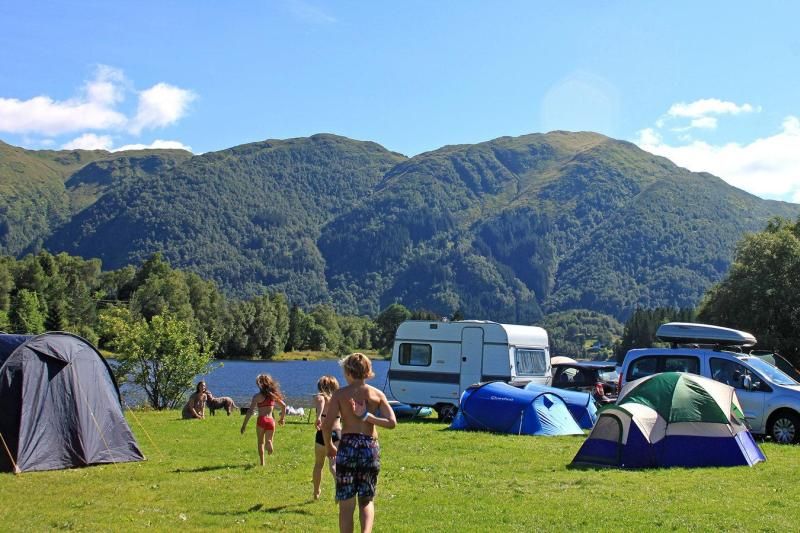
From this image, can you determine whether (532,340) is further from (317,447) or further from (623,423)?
(317,447)

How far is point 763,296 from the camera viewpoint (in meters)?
41.6

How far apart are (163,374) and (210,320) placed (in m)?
76.8

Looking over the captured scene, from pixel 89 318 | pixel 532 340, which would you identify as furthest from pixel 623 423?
pixel 89 318

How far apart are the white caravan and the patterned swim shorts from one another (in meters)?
16.7

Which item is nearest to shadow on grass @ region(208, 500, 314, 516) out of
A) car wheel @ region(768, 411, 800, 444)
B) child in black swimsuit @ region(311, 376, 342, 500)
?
child in black swimsuit @ region(311, 376, 342, 500)

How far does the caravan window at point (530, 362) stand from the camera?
24.9 metres

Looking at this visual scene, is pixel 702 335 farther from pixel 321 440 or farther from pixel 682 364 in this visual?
pixel 321 440

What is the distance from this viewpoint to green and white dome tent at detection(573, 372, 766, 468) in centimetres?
1370

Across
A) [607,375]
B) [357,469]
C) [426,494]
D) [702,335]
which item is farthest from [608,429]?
[607,375]

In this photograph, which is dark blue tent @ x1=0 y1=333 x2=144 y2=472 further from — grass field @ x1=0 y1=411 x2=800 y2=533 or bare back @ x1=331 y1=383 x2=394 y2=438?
bare back @ x1=331 y1=383 x2=394 y2=438

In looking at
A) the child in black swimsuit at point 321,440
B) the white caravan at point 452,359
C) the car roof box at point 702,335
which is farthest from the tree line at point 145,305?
the child in black swimsuit at point 321,440

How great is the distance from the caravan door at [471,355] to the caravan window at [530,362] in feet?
4.04

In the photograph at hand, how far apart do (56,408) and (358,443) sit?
332 inches

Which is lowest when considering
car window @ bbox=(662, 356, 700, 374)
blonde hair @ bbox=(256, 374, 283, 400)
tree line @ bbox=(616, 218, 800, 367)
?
blonde hair @ bbox=(256, 374, 283, 400)
